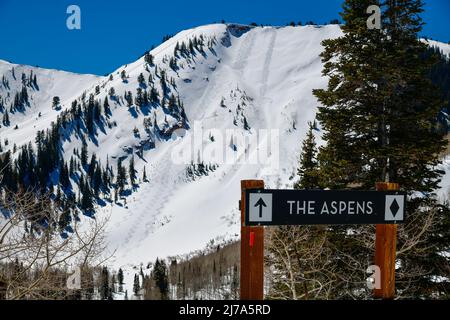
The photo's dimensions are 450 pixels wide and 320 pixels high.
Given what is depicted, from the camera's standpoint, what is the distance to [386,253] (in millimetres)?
5152

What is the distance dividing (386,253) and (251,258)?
1840 mm

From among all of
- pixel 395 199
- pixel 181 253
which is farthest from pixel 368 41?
pixel 181 253

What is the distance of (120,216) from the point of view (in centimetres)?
19662

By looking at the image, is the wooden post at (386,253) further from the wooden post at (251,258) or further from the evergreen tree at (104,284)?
the evergreen tree at (104,284)

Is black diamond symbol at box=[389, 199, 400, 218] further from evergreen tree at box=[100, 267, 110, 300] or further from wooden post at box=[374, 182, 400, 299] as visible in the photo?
evergreen tree at box=[100, 267, 110, 300]

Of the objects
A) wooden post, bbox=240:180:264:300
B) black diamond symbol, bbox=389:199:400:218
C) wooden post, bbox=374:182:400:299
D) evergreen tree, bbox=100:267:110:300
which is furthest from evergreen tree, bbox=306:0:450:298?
evergreen tree, bbox=100:267:110:300

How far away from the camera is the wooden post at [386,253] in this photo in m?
5.07

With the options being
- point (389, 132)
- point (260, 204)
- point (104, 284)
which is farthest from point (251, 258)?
point (104, 284)

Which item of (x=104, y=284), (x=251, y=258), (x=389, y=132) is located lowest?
(x=104, y=284)

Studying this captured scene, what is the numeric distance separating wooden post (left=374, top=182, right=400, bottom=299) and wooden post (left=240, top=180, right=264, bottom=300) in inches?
64.6

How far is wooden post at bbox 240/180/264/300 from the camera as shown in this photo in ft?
14.6

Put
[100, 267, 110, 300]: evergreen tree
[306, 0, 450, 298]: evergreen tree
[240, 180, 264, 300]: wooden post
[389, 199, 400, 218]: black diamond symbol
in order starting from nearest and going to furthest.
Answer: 1. [240, 180, 264, 300]: wooden post
2. [389, 199, 400, 218]: black diamond symbol
3. [306, 0, 450, 298]: evergreen tree
4. [100, 267, 110, 300]: evergreen tree

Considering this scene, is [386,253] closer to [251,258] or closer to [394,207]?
[394,207]
